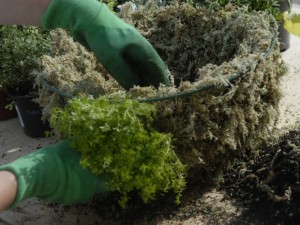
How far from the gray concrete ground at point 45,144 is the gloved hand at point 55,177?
35cm

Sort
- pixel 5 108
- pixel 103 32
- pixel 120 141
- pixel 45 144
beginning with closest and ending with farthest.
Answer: pixel 120 141, pixel 103 32, pixel 45 144, pixel 5 108

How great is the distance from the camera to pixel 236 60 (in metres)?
1.45

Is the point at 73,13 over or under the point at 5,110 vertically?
over

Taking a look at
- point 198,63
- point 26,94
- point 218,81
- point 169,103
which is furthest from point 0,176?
point 26,94

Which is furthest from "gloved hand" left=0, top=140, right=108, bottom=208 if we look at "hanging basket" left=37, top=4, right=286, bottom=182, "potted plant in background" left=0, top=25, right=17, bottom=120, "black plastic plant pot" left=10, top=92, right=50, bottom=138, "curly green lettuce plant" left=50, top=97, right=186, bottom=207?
"potted plant in background" left=0, top=25, right=17, bottom=120

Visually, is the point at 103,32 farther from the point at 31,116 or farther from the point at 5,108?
the point at 5,108

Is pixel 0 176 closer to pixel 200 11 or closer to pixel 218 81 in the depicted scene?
pixel 218 81

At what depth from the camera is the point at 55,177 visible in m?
1.27

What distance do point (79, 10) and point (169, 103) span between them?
1.24ft

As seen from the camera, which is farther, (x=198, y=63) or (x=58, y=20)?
(x=198, y=63)

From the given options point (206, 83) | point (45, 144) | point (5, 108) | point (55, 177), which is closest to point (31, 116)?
point (45, 144)

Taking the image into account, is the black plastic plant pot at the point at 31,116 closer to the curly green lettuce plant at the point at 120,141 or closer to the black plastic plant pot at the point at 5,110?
the black plastic plant pot at the point at 5,110

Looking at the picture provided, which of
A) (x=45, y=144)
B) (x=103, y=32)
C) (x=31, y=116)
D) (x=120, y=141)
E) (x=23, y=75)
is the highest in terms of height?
(x=103, y=32)

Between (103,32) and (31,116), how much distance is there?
90cm
